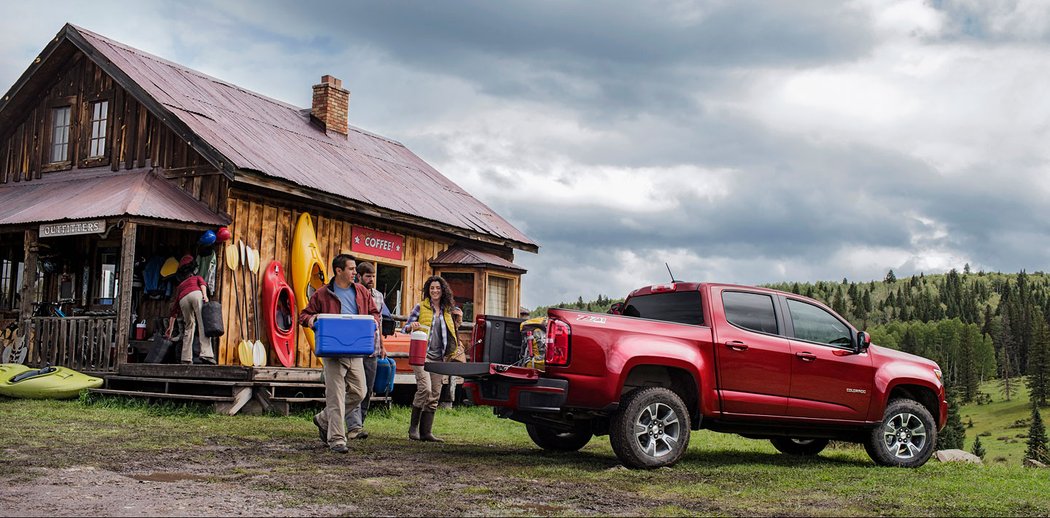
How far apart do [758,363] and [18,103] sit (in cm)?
1608

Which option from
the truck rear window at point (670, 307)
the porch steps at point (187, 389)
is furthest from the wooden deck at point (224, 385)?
the truck rear window at point (670, 307)

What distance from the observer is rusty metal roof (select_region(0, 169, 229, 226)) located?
1520cm

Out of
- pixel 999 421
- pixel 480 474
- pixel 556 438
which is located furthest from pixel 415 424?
pixel 999 421

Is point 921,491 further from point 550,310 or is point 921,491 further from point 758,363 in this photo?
point 550,310

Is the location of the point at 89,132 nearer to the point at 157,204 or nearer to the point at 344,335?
the point at 157,204

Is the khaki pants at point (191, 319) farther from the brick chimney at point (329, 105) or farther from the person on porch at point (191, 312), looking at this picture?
the brick chimney at point (329, 105)

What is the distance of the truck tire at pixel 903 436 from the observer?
34.2ft

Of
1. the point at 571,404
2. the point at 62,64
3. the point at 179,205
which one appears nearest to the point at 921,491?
the point at 571,404

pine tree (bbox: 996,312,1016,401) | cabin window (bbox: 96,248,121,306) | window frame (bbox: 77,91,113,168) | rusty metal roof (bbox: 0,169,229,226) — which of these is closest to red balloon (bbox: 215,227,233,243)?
rusty metal roof (bbox: 0,169,229,226)

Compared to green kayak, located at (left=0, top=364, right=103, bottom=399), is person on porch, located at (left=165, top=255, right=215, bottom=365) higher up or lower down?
higher up

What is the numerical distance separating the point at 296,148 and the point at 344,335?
429 inches

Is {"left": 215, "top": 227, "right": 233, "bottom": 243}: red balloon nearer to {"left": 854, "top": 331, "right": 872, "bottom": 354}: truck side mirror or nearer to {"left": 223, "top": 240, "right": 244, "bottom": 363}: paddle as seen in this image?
{"left": 223, "top": 240, "right": 244, "bottom": 363}: paddle

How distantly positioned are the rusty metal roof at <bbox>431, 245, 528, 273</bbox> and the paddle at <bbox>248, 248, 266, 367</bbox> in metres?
5.05

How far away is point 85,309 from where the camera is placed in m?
17.9
